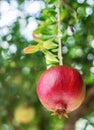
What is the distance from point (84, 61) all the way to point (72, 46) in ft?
0.32

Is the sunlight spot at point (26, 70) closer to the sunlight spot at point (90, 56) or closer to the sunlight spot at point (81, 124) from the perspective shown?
the sunlight spot at point (90, 56)

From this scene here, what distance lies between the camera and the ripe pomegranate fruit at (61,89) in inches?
25.1

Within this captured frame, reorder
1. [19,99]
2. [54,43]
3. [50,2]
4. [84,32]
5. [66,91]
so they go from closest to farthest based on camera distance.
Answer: [66,91] → [54,43] → [50,2] → [84,32] → [19,99]

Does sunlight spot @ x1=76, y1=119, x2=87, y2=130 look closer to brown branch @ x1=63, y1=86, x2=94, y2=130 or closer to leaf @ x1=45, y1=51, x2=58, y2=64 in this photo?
brown branch @ x1=63, y1=86, x2=94, y2=130

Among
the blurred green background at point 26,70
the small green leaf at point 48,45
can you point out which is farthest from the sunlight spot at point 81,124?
the small green leaf at point 48,45

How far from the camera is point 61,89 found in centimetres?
63

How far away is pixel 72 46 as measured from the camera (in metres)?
1.90

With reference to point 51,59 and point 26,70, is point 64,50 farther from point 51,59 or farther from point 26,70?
point 51,59

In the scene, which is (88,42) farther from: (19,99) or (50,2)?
(50,2)

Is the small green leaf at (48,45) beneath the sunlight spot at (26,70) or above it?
above

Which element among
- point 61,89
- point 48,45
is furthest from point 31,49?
point 61,89

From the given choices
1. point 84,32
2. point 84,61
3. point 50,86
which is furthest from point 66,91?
point 84,61

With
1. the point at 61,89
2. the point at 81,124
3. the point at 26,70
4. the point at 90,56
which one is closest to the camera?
the point at 61,89

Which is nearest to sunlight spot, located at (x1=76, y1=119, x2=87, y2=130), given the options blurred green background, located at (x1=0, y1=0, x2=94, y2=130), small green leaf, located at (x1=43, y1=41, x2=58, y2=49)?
blurred green background, located at (x1=0, y1=0, x2=94, y2=130)
